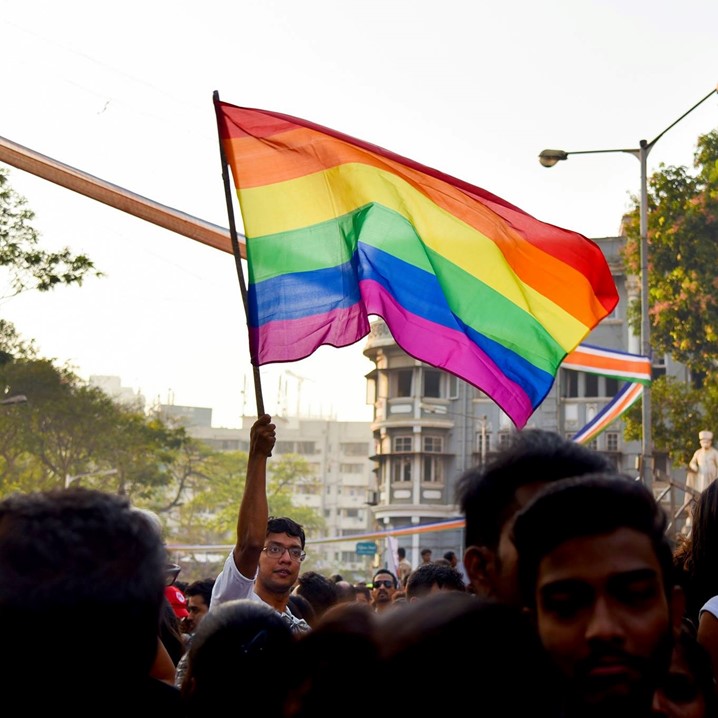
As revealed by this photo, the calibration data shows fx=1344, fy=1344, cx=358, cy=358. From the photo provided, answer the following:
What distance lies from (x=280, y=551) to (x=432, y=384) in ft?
186

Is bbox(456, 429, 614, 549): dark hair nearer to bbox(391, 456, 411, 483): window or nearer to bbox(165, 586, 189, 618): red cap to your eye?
bbox(165, 586, 189, 618): red cap

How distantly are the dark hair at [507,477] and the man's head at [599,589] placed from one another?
46 centimetres

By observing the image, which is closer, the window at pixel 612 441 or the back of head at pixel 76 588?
the back of head at pixel 76 588

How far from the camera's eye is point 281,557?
664 centimetres

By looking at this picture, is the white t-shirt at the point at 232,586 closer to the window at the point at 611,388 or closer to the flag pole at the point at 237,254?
the flag pole at the point at 237,254

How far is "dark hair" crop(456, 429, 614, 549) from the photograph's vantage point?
3.12 metres

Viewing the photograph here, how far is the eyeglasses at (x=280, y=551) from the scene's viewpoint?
666 cm

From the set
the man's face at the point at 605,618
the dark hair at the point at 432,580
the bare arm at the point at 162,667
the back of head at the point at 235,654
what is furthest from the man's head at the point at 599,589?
the dark hair at the point at 432,580

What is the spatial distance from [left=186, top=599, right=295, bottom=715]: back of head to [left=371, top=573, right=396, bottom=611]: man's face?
25.2 feet

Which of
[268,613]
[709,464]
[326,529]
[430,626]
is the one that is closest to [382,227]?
[268,613]

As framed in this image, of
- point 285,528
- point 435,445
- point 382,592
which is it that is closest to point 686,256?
point 382,592

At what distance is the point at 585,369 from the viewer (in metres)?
17.4

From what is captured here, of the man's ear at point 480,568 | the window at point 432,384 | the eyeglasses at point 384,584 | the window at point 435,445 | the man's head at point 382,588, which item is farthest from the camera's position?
the window at point 432,384

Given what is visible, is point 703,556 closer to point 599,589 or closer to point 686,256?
point 599,589
